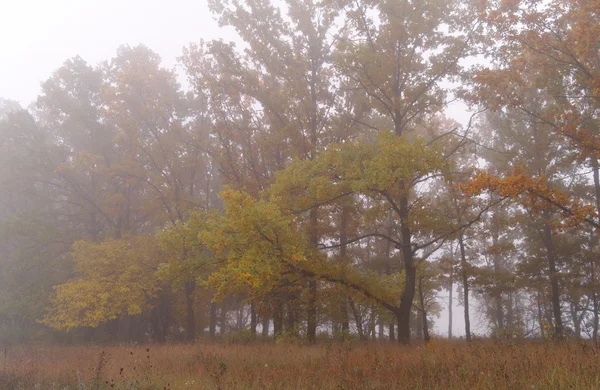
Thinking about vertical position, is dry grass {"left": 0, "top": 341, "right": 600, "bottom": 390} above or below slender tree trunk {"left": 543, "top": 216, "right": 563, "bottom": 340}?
below

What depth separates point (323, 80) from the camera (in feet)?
56.2

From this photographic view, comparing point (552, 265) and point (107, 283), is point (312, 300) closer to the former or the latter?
point (107, 283)

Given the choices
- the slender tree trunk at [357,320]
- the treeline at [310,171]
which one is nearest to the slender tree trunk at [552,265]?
the treeline at [310,171]

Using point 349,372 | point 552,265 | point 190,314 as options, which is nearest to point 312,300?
point 190,314

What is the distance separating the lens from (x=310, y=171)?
35.5 feet

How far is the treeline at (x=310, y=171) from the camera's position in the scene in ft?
34.1

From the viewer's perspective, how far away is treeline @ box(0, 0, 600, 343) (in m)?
10.4

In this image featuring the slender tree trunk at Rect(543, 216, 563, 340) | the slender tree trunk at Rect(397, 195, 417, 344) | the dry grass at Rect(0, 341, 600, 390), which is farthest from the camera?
the slender tree trunk at Rect(543, 216, 563, 340)

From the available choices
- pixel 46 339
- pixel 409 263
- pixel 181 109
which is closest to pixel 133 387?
pixel 409 263

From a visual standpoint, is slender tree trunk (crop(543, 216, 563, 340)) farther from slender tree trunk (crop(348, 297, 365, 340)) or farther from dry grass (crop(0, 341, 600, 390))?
dry grass (crop(0, 341, 600, 390))

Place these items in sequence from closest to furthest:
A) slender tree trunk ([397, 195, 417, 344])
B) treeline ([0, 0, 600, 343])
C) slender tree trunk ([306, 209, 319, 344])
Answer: treeline ([0, 0, 600, 343])
slender tree trunk ([397, 195, 417, 344])
slender tree trunk ([306, 209, 319, 344])

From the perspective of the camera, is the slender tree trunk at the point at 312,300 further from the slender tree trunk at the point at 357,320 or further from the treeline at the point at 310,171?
the slender tree trunk at the point at 357,320

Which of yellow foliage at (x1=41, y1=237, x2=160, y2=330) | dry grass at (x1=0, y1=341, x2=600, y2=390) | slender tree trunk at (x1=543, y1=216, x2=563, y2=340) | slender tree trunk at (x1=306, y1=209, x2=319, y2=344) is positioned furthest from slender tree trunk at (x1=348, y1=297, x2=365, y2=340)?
yellow foliage at (x1=41, y1=237, x2=160, y2=330)

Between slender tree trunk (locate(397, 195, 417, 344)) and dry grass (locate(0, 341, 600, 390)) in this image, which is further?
slender tree trunk (locate(397, 195, 417, 344))
